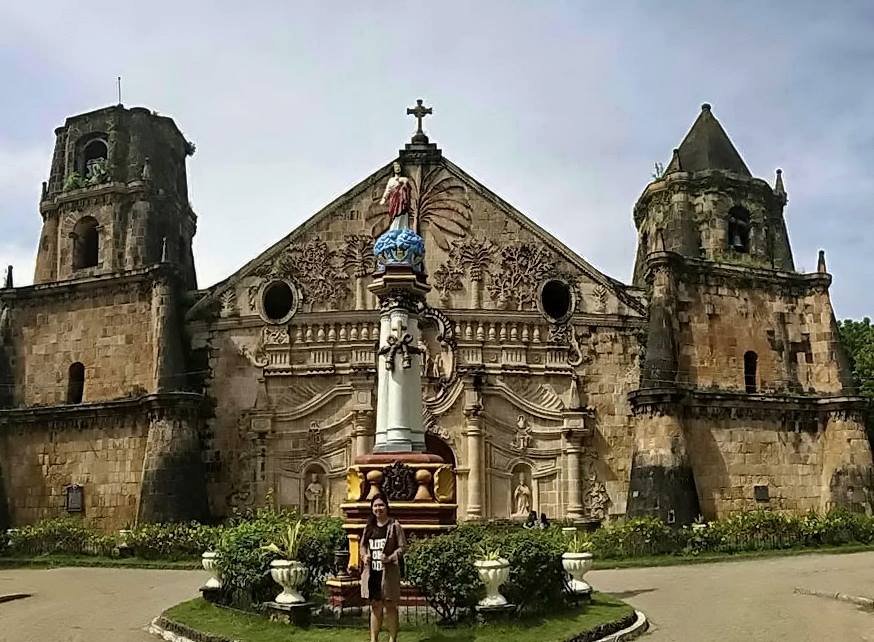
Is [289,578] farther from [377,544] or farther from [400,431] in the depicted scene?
[400,431]

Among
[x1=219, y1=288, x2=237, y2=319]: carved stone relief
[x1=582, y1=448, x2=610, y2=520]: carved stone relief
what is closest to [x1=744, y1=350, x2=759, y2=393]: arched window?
[x1=582, y1=448, x2=610, y2=520]: carved stone relief

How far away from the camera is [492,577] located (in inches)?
387

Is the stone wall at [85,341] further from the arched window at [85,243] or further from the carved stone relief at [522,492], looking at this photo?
the carved stone relief at [522,492]

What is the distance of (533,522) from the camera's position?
21.1 meters

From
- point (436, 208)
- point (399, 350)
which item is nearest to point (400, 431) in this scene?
point (399, 350)

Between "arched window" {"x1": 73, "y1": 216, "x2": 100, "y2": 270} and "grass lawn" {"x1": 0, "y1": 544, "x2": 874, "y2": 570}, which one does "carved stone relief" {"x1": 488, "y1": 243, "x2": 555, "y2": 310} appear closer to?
"grass lawn" {"x1": 0, "y1": 544, "x2": 874, "y2": 570}

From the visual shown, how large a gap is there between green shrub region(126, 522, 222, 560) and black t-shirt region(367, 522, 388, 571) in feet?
41.0

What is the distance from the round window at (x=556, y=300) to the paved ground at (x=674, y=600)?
7586 millimetres

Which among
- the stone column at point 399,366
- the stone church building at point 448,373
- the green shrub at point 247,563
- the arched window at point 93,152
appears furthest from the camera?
the arched window at point 93,152

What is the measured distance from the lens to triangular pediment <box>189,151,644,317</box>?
77.7ft

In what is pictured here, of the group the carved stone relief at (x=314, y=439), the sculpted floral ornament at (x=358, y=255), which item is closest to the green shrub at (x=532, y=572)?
the carved stone relief at (x=314, y=439)

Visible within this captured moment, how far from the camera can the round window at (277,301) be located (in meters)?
23.7

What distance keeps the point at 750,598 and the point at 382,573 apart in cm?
633

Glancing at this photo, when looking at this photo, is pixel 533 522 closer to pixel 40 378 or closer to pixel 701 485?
pixel 701 485
